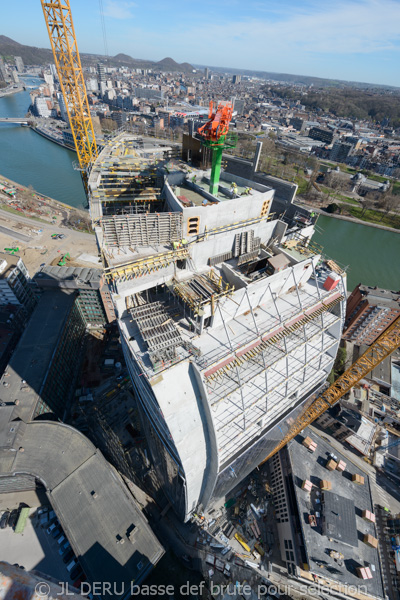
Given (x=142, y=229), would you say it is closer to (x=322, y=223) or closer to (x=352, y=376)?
(x=352, y=376)

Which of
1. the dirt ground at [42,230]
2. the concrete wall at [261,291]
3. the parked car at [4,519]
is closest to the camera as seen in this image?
the concrete wall at [261,291]

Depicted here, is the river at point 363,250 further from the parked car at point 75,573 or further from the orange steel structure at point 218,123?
the parked car at point 75,573

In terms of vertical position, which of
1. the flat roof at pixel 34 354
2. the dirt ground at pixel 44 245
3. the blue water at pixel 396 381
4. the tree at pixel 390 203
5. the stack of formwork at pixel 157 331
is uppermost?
the stack of formwork at pixel 157 331

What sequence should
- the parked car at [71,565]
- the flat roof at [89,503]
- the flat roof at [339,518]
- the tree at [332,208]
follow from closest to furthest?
the flat roof at [89,503], the flat roof at [339,518], the parked car at [71,565], the tree at [332,208]

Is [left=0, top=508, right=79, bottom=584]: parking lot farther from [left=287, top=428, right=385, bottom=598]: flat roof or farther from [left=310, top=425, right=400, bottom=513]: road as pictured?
[left=310, top=425, right=400, bottom=513]: road

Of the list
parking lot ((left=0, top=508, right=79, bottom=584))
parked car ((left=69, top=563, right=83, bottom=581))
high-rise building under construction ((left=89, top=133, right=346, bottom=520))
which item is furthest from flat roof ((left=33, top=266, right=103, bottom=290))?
parked car ((left=69, top=563, right=83, bottom=581))

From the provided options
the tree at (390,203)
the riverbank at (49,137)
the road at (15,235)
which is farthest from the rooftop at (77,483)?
the riverbank at (49,137)

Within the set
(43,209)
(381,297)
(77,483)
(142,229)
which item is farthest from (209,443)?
(43,209)

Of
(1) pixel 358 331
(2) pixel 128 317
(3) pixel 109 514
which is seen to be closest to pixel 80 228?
(2) pixel 128 317
